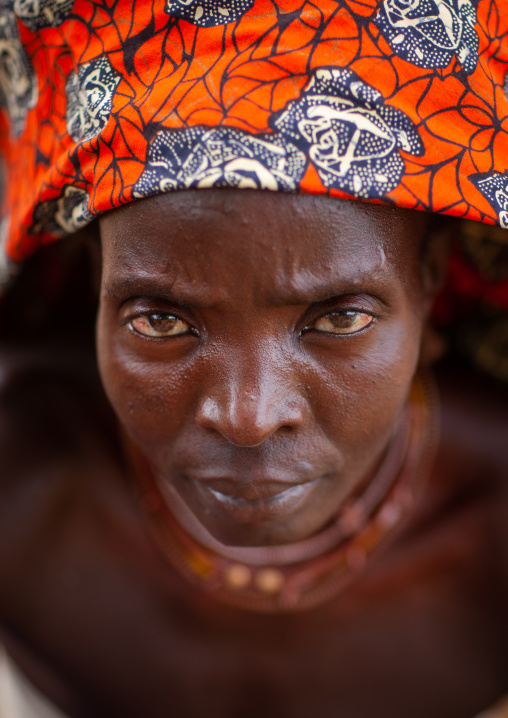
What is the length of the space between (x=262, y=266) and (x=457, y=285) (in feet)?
2.17

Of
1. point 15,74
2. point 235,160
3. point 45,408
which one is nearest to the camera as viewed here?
point 235,160

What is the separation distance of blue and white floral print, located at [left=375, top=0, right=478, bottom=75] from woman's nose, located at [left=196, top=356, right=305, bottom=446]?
43cm

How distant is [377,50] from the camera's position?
2.59 ft

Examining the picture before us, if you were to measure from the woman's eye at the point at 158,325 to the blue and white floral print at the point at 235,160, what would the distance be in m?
0.20

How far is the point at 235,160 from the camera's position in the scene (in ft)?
2.49

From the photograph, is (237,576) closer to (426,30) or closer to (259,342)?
(259,342)

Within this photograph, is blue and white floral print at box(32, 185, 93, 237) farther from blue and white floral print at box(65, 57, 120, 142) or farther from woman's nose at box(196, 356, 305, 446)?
woman's nose at box(196, 356, 305, 446)

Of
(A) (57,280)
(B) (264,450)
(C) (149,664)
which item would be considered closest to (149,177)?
(B) (264,450)

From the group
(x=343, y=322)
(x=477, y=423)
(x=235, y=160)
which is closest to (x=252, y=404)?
(x=343, y=322)

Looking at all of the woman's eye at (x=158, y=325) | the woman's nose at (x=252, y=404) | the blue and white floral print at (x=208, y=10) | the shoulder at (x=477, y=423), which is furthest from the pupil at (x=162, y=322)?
the shoulder at (x=477, y=423)

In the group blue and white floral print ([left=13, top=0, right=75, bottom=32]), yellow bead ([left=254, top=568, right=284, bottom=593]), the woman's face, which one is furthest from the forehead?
yellow bead ([left=254, top=568, right=284, bottom=593])

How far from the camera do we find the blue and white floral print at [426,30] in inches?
31.1

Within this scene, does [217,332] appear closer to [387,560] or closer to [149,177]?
[149,177]

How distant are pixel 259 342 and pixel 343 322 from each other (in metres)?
0.13
